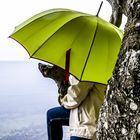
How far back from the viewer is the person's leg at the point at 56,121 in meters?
3.97

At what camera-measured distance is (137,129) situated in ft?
6.67

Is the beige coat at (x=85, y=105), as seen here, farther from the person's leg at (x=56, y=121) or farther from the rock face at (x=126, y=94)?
the rock face at (x=126, y=94)

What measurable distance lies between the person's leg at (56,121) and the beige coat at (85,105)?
35 centimetres

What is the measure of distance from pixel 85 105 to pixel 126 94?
1.49 m

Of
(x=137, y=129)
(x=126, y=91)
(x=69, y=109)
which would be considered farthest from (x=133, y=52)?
(x=69, y=109)

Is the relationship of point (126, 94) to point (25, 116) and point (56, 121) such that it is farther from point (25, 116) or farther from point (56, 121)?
point (25, 116)

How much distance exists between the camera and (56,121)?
399cm

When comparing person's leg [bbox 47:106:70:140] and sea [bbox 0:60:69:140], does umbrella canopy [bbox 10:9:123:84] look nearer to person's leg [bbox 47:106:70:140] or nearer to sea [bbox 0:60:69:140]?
person's leg [bbox 47:106:70:140]

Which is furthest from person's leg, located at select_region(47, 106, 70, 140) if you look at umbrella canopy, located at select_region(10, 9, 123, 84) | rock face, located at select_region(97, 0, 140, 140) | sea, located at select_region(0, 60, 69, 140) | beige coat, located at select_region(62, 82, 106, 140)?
sea, located at select_region(0, 60, 69, 140)

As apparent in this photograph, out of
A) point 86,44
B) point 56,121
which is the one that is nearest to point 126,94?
point 86,44

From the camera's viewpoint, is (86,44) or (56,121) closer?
(86,44)

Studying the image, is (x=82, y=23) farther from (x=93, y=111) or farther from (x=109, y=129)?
(x=109, y=129)

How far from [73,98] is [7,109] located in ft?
264

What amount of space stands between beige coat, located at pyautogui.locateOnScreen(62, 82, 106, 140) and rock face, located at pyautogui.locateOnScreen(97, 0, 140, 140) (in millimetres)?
1182
